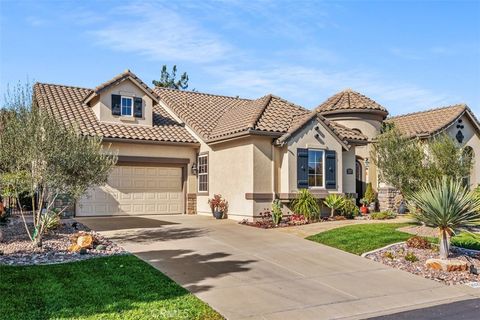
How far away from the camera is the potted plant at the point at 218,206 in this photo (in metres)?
18.6

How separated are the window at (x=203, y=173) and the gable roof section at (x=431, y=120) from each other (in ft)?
31.7

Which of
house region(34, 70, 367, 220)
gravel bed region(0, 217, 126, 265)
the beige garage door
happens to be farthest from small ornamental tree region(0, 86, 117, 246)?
the beige garage door

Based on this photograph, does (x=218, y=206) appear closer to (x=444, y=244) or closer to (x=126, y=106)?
(x=126, y=106)

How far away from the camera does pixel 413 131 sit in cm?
2233

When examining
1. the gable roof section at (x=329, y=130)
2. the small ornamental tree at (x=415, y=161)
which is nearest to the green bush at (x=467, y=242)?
the small ornamental tree at (x=415, y=161)

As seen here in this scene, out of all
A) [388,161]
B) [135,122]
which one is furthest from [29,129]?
[388,161]

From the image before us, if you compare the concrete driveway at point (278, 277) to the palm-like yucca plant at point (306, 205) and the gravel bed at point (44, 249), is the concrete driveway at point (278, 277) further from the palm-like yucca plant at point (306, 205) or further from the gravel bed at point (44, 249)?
the palm-like yucca plant at point (306, 205)

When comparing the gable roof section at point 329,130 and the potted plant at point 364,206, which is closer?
the gable roof section at point 329,130

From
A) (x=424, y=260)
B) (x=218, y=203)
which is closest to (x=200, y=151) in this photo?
(x=218, y=203)

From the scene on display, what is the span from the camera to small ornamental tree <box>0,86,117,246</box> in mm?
10680

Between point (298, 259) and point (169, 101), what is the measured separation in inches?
596

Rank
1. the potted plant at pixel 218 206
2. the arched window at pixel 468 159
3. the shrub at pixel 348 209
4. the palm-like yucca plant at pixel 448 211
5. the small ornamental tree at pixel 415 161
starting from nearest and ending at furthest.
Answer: the palm-like yucca plant at pixel 448 211, the small ornamental tree at pixel 415 161, the arched window at pixel 468 159, the shrub at pixel 348 209, the potted plant at pixel 218 206

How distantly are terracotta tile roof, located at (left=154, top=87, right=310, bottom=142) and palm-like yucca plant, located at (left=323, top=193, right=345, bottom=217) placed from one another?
11.3ft

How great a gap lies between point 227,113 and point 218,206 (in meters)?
6.07
